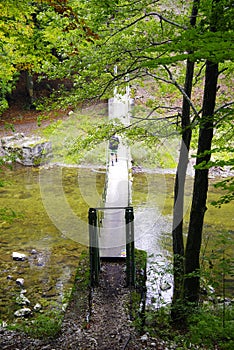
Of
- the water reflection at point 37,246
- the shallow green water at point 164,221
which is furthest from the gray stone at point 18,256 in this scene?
the shallow green water at point 164,221

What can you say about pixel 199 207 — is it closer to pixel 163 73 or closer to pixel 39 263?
pixel 163 73

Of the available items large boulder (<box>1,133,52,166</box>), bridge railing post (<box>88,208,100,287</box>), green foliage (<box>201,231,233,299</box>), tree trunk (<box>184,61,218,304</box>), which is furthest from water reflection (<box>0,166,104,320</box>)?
green foliage (<box>201,231,233,299</box>)

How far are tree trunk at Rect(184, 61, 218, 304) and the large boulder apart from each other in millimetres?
8125

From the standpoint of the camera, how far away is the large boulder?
11119mm

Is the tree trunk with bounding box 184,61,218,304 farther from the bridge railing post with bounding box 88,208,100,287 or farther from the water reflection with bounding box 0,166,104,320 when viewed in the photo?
the water reflection with bounding box 0,166,104,320

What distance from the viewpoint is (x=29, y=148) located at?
11227 mm

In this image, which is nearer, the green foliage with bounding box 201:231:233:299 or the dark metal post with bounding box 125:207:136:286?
the green foliage with bounding box 201:231:233:299

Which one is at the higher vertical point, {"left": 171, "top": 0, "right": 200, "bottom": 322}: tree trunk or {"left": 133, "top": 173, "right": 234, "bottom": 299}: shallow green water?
{"left": 171, "top": 0, "right": 200, "bottom": 322}: tree trunk

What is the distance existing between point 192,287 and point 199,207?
0.86 m

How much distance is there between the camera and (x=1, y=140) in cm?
1161

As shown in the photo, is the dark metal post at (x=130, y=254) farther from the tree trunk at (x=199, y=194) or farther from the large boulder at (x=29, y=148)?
the large boulder at (x=29, y=148)

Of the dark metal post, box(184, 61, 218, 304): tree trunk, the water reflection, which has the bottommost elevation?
the water reflection

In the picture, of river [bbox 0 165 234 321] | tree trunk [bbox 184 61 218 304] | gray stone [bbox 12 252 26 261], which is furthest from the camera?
gray stone [bbox 12 252 26 261]

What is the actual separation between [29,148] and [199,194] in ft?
29.1
